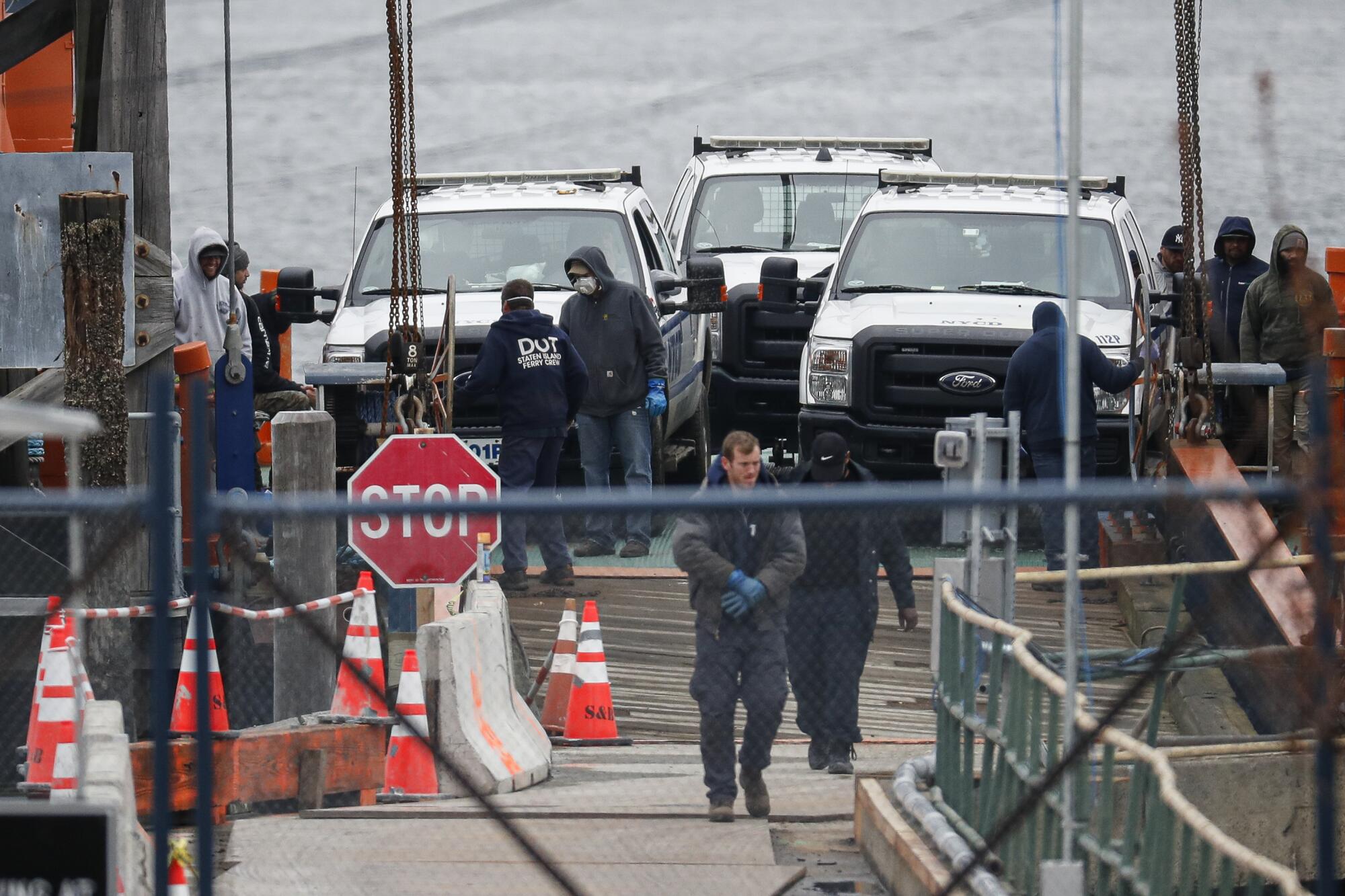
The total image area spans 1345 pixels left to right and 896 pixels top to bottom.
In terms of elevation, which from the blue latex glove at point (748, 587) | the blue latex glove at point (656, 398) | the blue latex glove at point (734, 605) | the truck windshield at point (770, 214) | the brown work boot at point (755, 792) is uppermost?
the truck windshield at point (770, 214)

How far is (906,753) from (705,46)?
78507 mm

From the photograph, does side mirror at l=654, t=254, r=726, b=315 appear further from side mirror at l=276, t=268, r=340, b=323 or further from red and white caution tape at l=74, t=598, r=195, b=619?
red and white caution tape at l=74, t=598, r=195, b=619

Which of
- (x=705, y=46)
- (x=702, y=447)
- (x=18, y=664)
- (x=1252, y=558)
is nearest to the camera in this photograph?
(x=1252, y=558)

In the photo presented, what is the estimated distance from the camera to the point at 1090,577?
272 inches

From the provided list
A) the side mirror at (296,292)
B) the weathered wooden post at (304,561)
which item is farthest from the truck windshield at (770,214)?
the weathered wooden post at (304,561)

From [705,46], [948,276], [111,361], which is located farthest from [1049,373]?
[705,46]

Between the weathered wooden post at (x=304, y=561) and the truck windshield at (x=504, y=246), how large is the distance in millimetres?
4590

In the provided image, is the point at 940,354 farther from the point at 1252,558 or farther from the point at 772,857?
the point at 1252,558

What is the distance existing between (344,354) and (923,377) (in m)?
3.92

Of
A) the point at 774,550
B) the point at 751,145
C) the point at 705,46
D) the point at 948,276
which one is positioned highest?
the point at 705,46

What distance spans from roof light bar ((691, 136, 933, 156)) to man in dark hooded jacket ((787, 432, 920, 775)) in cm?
1287

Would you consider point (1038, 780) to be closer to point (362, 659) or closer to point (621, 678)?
point (621, 678)

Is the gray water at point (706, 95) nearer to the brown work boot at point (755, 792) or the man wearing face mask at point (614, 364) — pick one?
the man wearing face mask at point (614, 364)

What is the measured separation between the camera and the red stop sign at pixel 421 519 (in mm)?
7660
